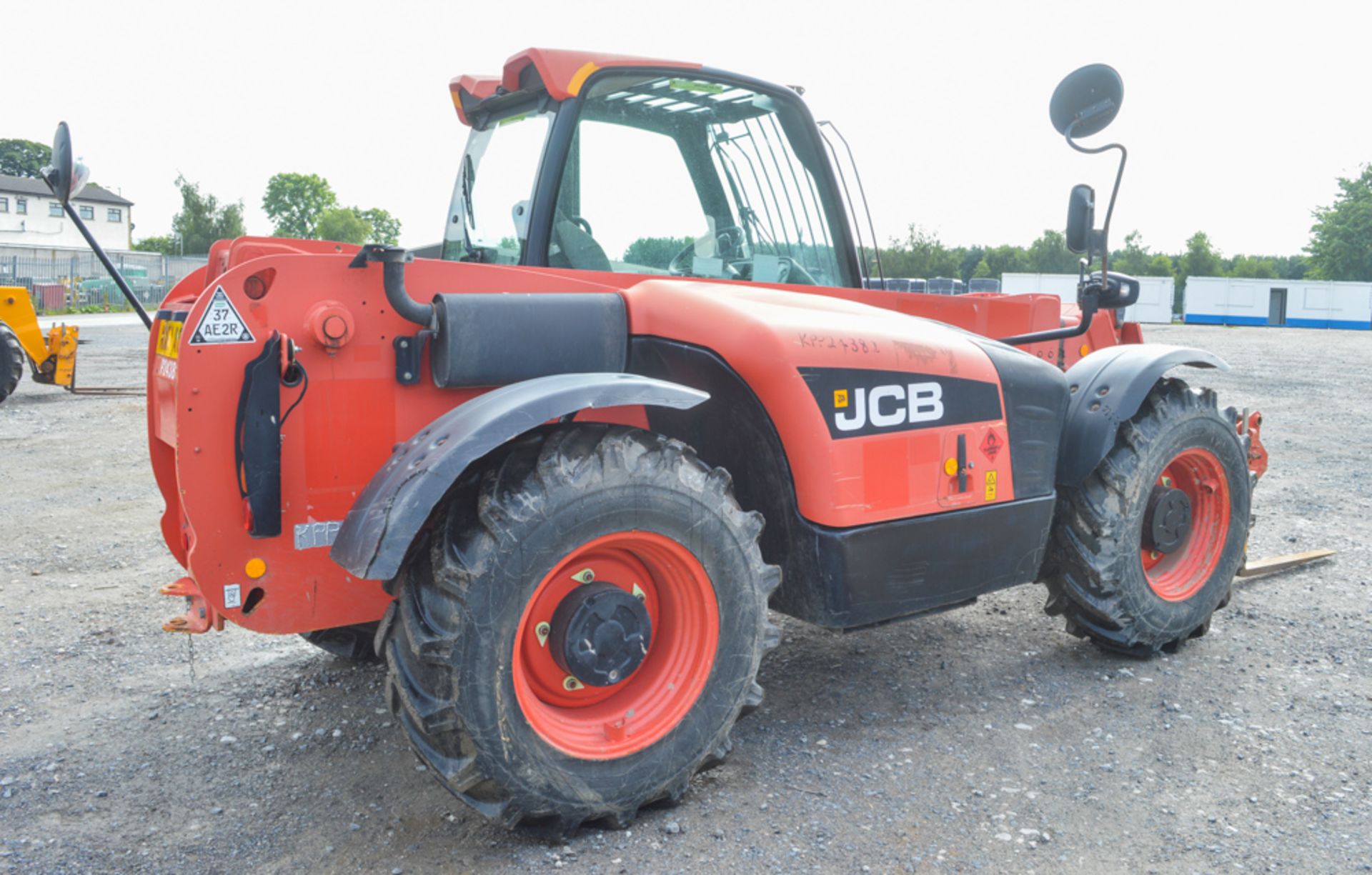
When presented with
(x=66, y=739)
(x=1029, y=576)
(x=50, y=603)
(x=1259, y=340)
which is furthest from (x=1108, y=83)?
(x=1259, y=340)

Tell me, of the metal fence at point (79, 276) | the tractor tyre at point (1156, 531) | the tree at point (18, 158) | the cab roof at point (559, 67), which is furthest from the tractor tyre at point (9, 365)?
the tree at point (18, 158)

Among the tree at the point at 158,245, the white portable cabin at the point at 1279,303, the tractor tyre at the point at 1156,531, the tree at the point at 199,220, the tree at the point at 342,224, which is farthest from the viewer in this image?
the tree at the point at 342,224

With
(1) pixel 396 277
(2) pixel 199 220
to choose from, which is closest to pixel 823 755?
(1) pixel 396 277

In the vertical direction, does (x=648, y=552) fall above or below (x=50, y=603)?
above

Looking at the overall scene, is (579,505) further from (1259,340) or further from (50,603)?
(1259,340)

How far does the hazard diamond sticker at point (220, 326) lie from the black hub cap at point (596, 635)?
1127 millimetres

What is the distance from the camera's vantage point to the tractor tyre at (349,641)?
409 centimetres

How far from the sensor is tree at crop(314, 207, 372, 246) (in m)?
72.0

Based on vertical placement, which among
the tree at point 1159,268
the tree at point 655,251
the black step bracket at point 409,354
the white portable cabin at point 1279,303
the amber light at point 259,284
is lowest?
the black step bracket at point 409,354

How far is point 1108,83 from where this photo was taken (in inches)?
146

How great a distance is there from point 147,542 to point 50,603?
48.0 inches

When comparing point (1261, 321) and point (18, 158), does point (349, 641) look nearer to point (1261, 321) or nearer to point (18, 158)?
point (1261, 321)

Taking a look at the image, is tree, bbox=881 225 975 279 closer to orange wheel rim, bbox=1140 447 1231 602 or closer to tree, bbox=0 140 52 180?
orange wheel rim, bbox=1140 447 1231 602

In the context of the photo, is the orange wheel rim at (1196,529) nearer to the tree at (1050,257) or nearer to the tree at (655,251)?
the tree at (655,251)
